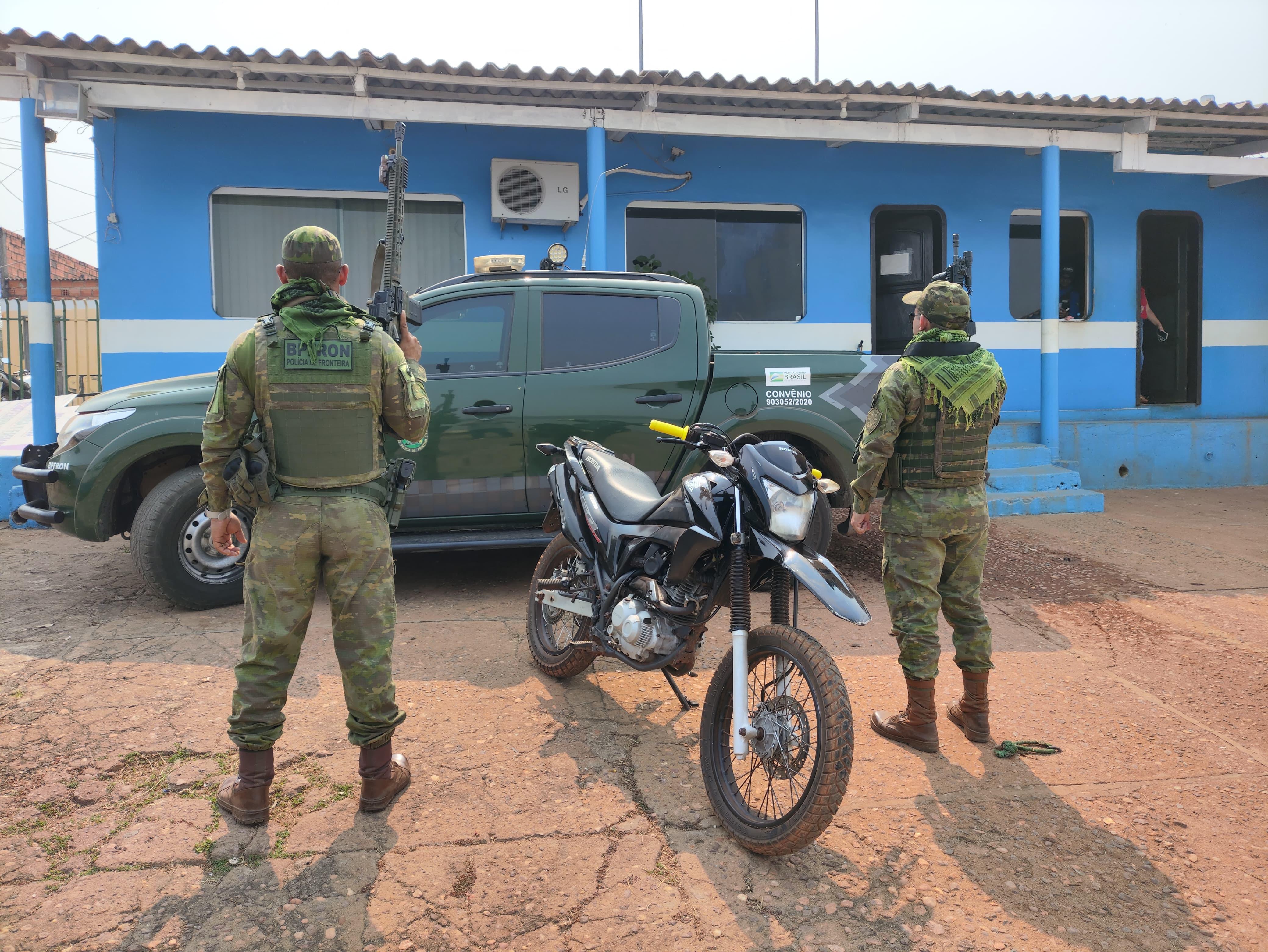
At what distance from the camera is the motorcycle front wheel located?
8.16ft

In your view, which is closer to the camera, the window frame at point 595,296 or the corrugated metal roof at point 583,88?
the window frame at point 595,296

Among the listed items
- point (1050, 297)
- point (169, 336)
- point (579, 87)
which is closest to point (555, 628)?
point (579, 87)

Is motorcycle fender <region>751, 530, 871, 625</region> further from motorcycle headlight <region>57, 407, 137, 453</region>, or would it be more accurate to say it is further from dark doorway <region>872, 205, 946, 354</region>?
dark doorway <region>872, 205, 946, 354</region>

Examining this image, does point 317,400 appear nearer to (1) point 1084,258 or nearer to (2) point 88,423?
(2) point 88,423

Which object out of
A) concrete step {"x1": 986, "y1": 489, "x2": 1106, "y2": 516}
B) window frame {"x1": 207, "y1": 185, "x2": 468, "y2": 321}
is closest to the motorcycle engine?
concrete step {"x1": 986, "y1": 489, "x2": 1106, "y2": 516}

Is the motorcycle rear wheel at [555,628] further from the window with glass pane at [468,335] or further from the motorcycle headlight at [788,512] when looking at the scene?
the window with glass pane at [468,335]

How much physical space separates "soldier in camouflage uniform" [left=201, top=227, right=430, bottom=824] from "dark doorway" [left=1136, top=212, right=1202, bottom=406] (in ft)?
32.2

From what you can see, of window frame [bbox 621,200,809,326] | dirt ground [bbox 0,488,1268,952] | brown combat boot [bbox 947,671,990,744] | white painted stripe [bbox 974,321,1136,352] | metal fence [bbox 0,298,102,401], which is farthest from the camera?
metal fence [bbox 0,298,102,401]

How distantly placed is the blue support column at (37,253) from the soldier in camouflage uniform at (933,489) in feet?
21.5

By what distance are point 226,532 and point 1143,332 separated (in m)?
11.1

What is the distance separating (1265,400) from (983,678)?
945cm

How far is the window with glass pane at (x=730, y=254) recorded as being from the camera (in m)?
9.20

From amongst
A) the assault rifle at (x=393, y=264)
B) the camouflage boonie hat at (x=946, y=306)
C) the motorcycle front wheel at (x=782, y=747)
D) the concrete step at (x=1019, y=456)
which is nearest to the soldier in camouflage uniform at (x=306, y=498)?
the assault rifle at (x=393, y=264)

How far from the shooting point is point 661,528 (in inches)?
130
